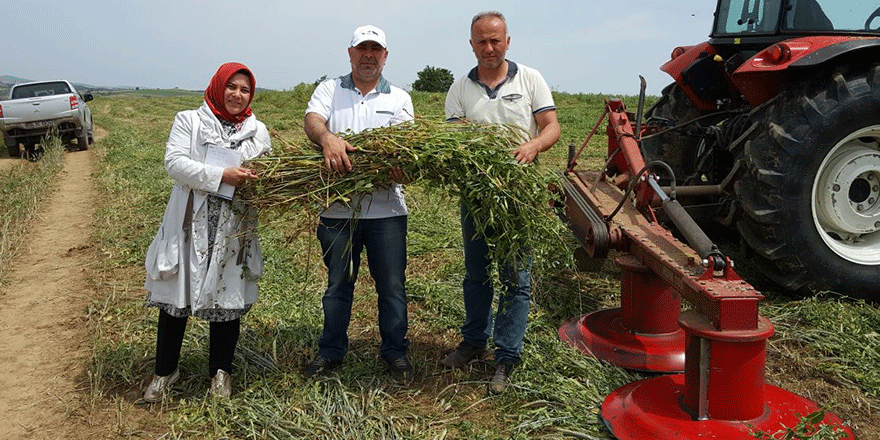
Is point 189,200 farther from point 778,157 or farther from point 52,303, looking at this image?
point 778,157

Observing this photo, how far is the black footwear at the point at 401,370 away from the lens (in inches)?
144

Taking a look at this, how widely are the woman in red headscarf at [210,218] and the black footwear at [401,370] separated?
794mm

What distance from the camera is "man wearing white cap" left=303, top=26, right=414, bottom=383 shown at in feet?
11.3

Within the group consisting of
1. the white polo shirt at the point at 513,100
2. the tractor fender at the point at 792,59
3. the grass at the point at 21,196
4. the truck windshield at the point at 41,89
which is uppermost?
the truck windshield at the point at 41,89

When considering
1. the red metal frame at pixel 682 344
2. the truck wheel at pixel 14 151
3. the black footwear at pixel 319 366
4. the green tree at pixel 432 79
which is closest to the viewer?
the red metal frame at pixel 682 344

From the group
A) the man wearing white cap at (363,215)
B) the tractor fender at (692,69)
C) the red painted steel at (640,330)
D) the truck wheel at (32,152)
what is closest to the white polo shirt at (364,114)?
the man wearing white cap at (363,215)

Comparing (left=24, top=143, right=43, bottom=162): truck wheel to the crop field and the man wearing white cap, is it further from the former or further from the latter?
the man wearing white cap

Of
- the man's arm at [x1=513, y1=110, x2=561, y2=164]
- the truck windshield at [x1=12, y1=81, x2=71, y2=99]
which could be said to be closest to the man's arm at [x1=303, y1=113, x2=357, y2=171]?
the man's arm at [x1=513, y1=110, x2=561, y2=164]

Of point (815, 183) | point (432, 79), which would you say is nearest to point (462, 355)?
point (815, 183)

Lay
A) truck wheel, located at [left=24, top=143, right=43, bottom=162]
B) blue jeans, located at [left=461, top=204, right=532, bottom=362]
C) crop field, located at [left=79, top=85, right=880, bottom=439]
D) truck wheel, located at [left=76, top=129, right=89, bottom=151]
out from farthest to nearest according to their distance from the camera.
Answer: truck wheel, located at [left=76, top=129, right=89, bottom=151] → truck wheel, located at [left=24, top=143, right=43, bottom=162] → blue jeans, located at [left=461, top=204, right=532, bottom=362] → crop field, located at [left=79, top=85, right=880, bottom=439]

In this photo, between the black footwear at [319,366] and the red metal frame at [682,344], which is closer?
the red metal frame at [682,344]

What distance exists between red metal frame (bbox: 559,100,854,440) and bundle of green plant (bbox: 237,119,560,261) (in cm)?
65

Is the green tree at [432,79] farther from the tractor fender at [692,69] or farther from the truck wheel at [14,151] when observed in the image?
the tractor fender at [692,69]

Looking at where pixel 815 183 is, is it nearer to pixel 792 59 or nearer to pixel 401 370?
→ pixel 792 59
